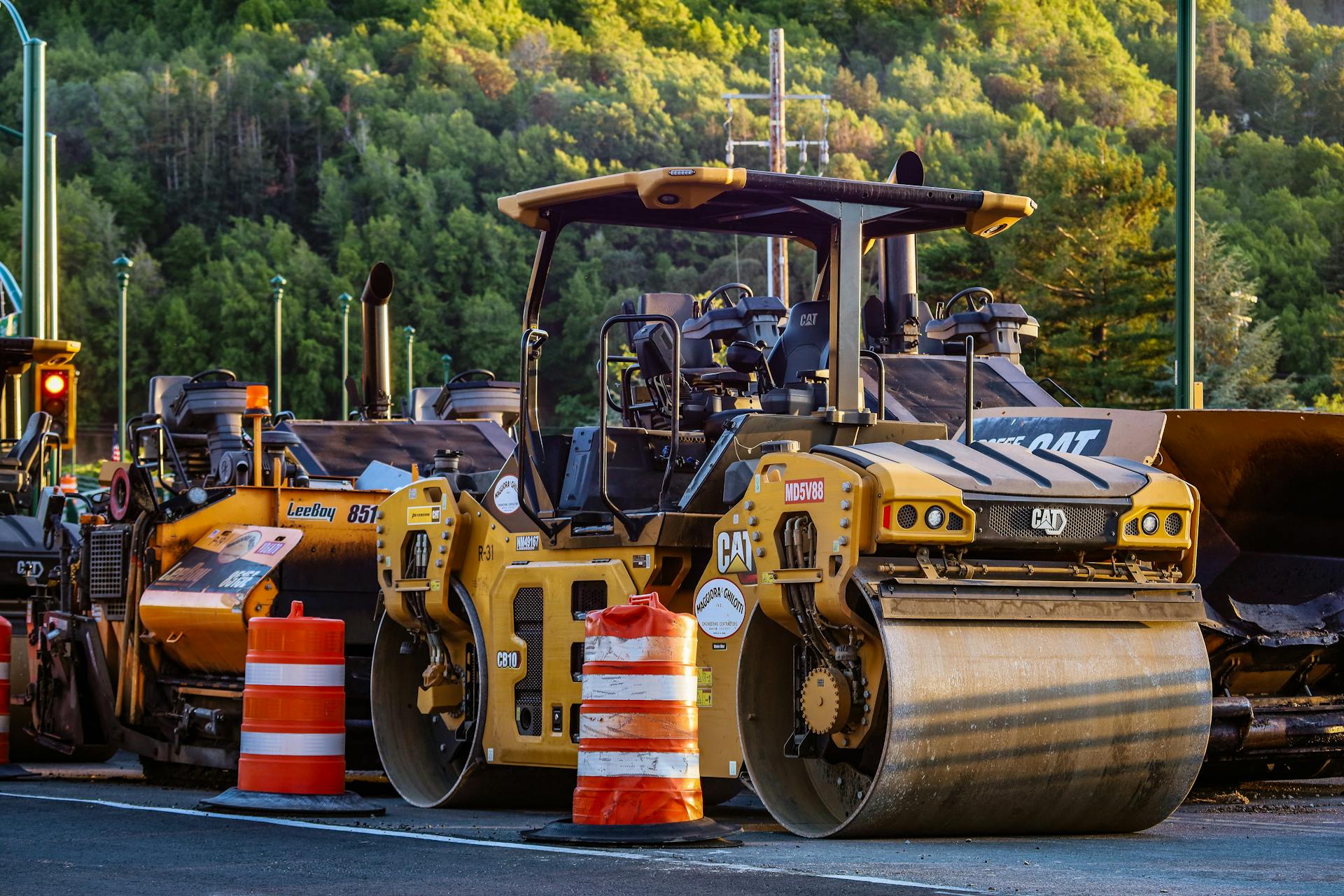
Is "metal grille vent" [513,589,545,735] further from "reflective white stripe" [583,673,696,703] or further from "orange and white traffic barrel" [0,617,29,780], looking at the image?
"orange and white traffic barrel" [0,617,29,780]

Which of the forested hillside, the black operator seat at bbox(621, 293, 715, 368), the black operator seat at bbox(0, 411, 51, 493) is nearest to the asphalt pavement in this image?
the black operator seat at bbox(621, 293, 715, 368)

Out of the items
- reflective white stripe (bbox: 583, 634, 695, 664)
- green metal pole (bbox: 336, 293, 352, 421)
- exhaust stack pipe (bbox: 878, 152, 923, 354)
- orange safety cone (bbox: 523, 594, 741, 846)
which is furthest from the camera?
green metal pole (bbox: 336, 293, 352, 421)

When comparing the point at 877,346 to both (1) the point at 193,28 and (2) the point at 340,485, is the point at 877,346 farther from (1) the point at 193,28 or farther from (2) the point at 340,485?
(1) the point at 193,28

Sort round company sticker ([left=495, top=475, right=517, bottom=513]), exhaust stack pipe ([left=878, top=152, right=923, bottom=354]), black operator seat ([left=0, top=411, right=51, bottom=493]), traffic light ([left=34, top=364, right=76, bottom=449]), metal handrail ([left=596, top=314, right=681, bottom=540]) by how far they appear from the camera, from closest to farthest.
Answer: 1. metal handrail ([left=596, top=314, right=681, bottom=540])
2. round company sticker ([left=495, top=475, right=517, bottom=513])
3. exhaust stack pipe ([left=878, top=152, right=923, bottom=354])
4. black operator seat ([left=0, top=411, right=51, bottom=493])
5. traffic light ([left=34, top=364, right=76, bottom=449])

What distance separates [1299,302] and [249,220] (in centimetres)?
5949

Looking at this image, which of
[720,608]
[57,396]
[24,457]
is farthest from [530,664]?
[57,396]

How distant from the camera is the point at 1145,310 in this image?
43.5 metres

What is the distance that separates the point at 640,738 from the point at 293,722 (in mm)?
2217

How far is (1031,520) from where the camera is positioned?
8.28 m

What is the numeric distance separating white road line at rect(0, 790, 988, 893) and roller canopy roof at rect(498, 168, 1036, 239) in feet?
9.42

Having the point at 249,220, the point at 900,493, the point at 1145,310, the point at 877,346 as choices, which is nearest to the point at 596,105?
the point at 249,220

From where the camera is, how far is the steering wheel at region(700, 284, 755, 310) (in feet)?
35.3

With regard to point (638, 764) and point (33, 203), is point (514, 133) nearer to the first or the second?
point (33, 203)

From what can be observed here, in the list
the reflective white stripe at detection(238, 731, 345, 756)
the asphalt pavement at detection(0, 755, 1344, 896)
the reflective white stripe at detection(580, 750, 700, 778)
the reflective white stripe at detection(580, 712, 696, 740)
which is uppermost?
the reflective white stripe at detection(580, 712, 696, 740)
